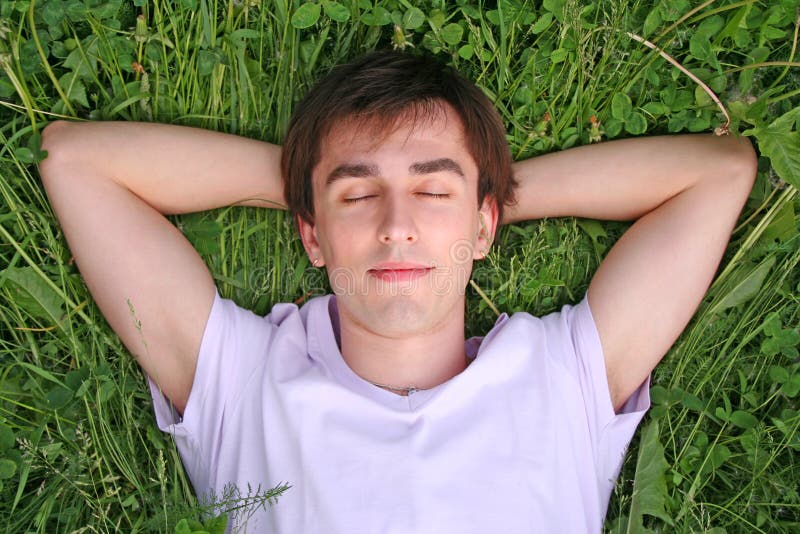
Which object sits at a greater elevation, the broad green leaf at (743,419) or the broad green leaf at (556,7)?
the broad green leaf at (556,7)

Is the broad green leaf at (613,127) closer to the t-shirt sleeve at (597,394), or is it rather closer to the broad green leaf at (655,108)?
the broad green leaf at (655,108)

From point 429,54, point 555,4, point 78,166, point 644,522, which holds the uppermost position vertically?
point 555,4

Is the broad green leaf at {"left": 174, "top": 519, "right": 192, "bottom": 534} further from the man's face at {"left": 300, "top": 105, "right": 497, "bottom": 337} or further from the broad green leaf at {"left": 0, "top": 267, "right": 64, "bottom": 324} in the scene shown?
the broad green leaf at {"left": 0, "top": 267, "right": 64, "bottom": 324}

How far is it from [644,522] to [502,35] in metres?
2.11

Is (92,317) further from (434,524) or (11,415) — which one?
(434,524)

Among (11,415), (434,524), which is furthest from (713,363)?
(11,415)

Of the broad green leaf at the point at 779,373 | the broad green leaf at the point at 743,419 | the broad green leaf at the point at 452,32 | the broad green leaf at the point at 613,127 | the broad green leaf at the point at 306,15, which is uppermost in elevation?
the broad green leaf at the point at 306,15

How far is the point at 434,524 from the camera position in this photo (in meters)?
2.50

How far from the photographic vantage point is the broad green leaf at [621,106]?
319 cm

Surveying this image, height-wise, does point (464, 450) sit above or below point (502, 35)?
below

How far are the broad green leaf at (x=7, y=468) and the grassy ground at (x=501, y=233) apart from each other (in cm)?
4

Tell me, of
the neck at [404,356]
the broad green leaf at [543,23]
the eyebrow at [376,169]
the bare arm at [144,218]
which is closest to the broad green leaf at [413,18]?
the broad green leaf at [543,23]

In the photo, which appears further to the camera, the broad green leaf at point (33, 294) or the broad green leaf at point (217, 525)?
the broad green leaf at point (33, 294)

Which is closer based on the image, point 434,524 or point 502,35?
point 434,524
